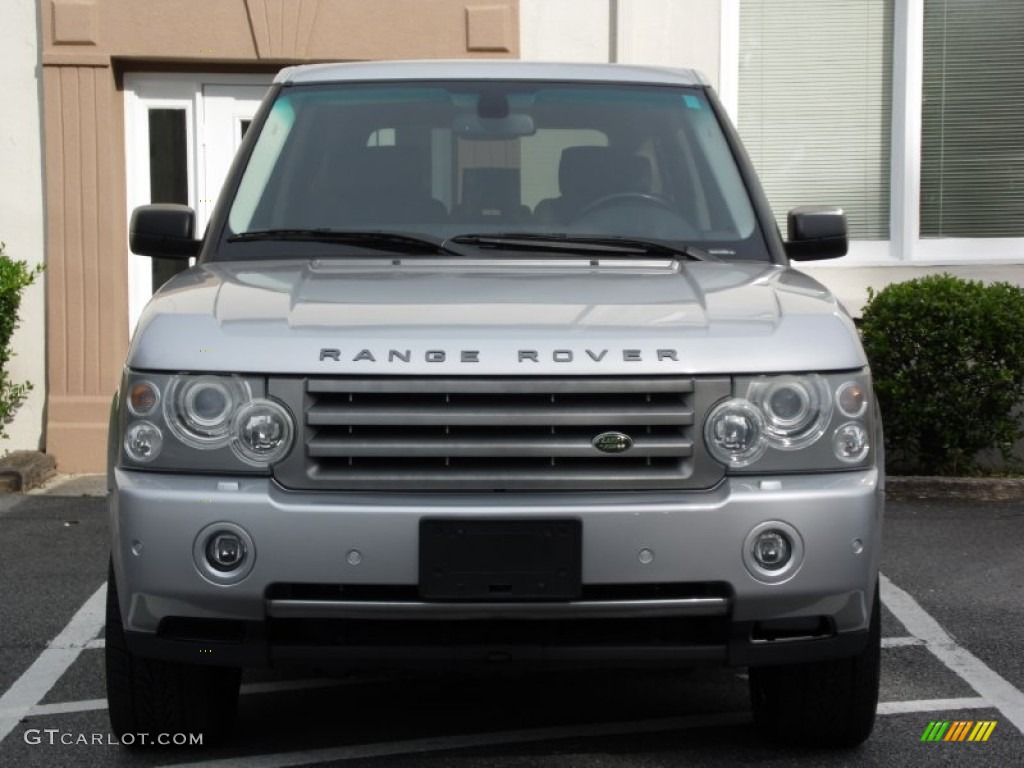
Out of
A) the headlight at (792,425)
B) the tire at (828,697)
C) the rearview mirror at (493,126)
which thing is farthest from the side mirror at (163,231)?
the tire at (828,697)

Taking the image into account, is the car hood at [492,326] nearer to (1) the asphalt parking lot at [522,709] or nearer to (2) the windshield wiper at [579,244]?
(2) the windshield wiper at [579,244]

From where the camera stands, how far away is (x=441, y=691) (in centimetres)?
527

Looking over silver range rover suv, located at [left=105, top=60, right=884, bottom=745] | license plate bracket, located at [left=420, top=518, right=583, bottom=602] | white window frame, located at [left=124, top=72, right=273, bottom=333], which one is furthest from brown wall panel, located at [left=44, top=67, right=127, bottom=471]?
license plate bracket, located at [left=420, top=518, right=583, bottom=602]

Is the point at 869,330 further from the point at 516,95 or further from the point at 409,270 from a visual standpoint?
the point at 409,270

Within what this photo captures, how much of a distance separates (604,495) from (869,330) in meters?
6.27

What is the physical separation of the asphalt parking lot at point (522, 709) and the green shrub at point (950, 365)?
9.32ft

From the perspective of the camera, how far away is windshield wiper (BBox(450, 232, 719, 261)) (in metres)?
4.90

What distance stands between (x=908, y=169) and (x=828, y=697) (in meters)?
7.81

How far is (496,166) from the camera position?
207 inches

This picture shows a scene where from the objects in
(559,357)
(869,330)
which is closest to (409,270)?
(559,357)

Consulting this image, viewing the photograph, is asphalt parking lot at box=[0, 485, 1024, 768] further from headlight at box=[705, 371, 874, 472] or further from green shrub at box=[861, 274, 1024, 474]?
green shrub at box=[861, 274, 1024, 474]

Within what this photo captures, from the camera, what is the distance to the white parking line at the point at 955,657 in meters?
5.12

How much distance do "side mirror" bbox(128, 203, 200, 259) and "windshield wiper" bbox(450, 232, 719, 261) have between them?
901 millimetres

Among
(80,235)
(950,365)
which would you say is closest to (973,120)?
(950,365)
